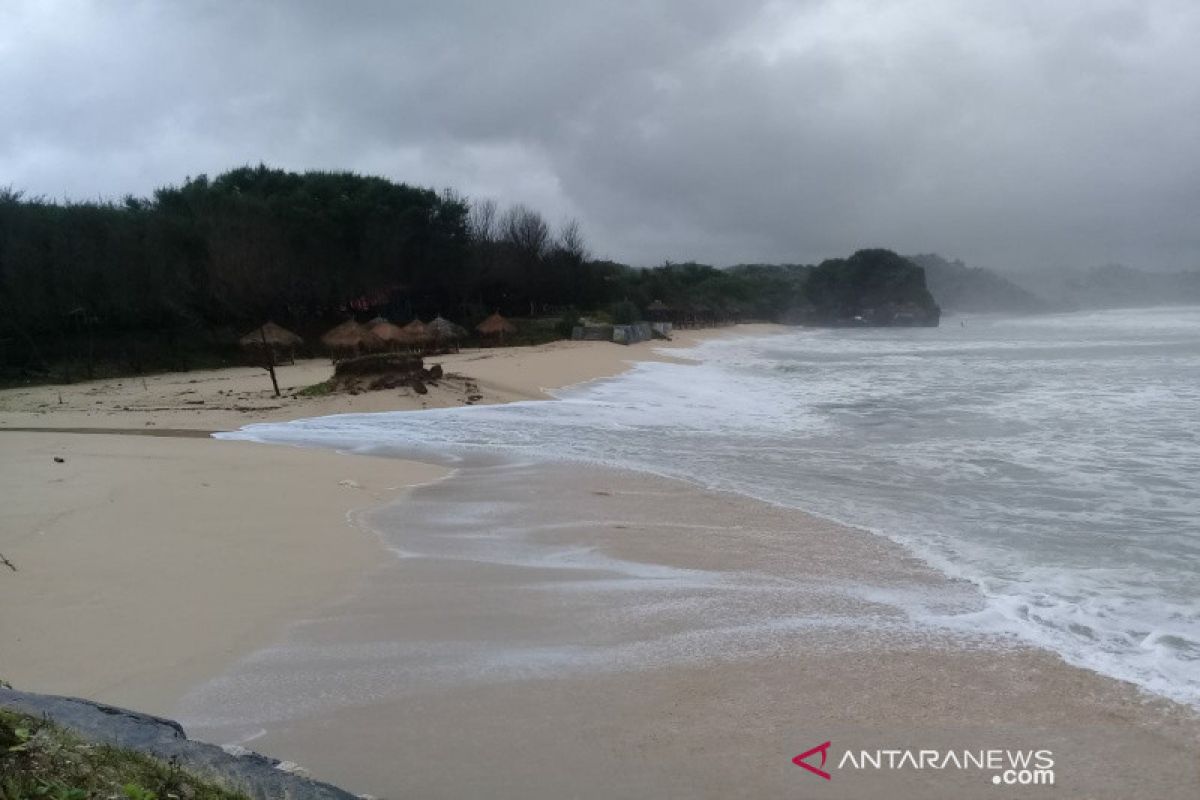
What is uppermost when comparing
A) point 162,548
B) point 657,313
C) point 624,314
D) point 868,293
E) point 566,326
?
point 868,293

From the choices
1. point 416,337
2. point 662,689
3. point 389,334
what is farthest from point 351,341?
point 662,689

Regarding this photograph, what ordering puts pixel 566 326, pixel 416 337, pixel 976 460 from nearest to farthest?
pixel 976 460 < pixel 416 337 < pixel 566 326

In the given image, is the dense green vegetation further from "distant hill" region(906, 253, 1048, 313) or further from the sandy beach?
"distant hill" region(906, 253, 1048, 313)

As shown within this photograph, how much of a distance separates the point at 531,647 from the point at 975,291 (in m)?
163

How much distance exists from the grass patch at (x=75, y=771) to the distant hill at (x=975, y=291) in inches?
5642

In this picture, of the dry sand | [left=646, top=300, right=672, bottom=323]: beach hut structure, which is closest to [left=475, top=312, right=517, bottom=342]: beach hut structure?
the dry sand

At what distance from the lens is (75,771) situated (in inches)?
Answer: 74.2

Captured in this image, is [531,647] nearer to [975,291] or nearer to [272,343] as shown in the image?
[272,343]

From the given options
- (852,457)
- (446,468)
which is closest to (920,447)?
(852,457)

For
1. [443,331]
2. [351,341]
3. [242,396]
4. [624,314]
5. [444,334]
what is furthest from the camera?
[624,314]

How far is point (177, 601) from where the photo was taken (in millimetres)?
4973

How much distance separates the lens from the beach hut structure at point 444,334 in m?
A: 35.9

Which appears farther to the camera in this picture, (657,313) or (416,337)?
(657,313)

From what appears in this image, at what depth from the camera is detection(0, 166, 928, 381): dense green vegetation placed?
2822cm
